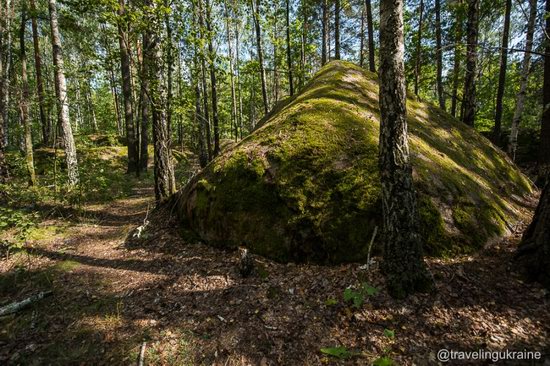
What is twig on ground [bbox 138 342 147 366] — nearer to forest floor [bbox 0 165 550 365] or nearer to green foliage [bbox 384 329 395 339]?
forest floor [bbox 0 165 550 365]

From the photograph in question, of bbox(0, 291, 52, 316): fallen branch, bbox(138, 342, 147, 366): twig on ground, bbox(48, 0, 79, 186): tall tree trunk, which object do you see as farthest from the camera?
bbox(48, 0, 79, 186): tall tree trunk

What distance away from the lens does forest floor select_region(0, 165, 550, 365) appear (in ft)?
10.3

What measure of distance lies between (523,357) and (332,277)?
2257 mm

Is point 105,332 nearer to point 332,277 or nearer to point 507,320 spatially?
point 332,277

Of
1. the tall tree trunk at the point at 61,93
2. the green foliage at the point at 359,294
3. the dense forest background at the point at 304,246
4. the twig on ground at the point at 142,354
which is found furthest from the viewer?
the tall tree trunk at the point at 61,93

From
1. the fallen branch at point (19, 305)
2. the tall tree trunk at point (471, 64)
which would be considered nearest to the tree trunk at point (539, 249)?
the tall tree trunk at point (471, 64)

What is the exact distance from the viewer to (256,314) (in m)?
3.76

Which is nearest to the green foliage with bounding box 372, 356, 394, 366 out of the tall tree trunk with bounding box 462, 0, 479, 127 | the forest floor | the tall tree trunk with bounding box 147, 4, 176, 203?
the forest floor

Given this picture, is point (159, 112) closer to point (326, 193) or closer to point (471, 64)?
point (326, 193)

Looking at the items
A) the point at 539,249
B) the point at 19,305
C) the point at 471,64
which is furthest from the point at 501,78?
the point at 19,305

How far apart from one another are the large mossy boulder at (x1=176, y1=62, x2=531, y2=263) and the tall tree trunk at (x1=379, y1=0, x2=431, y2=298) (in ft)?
2.07

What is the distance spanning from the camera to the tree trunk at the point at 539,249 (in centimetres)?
357

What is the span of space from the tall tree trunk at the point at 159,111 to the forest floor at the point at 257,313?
3116 millimetres

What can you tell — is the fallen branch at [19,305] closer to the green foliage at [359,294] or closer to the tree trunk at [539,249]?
the green foliage at [359,294]
